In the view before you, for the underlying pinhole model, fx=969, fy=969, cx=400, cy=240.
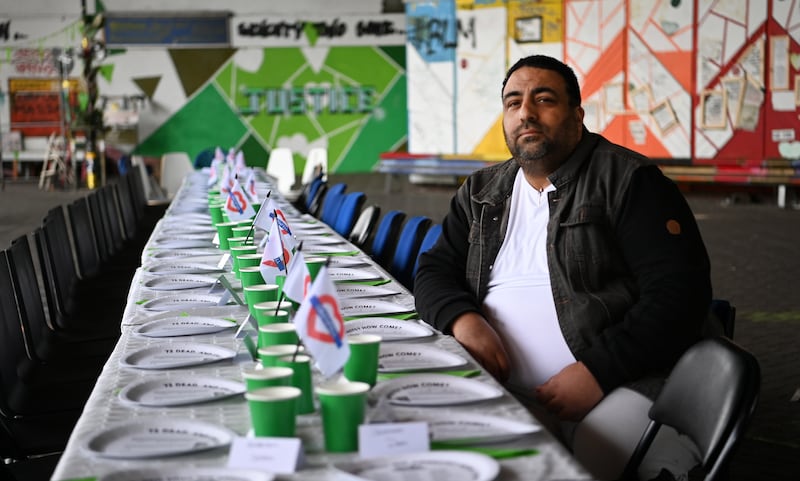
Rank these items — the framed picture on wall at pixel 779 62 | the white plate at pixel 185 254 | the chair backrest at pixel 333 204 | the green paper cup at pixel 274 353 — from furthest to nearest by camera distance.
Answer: the framed picture on wall at pixel 779 62 → the chair backrest at pixel 333 204 → the white plate at pixel 185 254 → the green paper cup at pixel 274 353

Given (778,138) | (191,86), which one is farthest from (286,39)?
(778,138)

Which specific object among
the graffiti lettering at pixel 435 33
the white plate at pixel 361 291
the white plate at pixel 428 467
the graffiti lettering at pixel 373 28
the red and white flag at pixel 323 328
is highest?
the graffiti lettering at pixel 373 28

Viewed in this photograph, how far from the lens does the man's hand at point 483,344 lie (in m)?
2.68

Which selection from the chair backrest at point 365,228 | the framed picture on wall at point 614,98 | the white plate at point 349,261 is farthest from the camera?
the framed picture on wall at point 614,98

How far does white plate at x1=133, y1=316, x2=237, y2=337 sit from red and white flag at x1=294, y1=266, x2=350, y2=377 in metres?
0.90

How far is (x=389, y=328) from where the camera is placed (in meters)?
2.60

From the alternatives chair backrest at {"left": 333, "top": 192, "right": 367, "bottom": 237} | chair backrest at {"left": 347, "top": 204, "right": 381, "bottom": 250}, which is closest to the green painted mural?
chair backrest at {"left": 333, "top": 192, "right": 367, "bottom": 237}

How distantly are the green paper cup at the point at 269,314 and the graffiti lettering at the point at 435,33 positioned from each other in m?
13.2

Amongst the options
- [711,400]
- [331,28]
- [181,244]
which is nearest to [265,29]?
[331,28]

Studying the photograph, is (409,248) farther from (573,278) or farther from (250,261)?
(573,278)

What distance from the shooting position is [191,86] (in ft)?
64.7

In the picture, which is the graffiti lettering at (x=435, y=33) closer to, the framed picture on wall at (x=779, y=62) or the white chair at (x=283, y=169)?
the white chair at (x=283, y=169)

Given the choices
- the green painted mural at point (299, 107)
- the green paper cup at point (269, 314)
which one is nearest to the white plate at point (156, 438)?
the green paper cup at point (269, 314)

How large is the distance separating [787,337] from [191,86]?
16.0 metres
